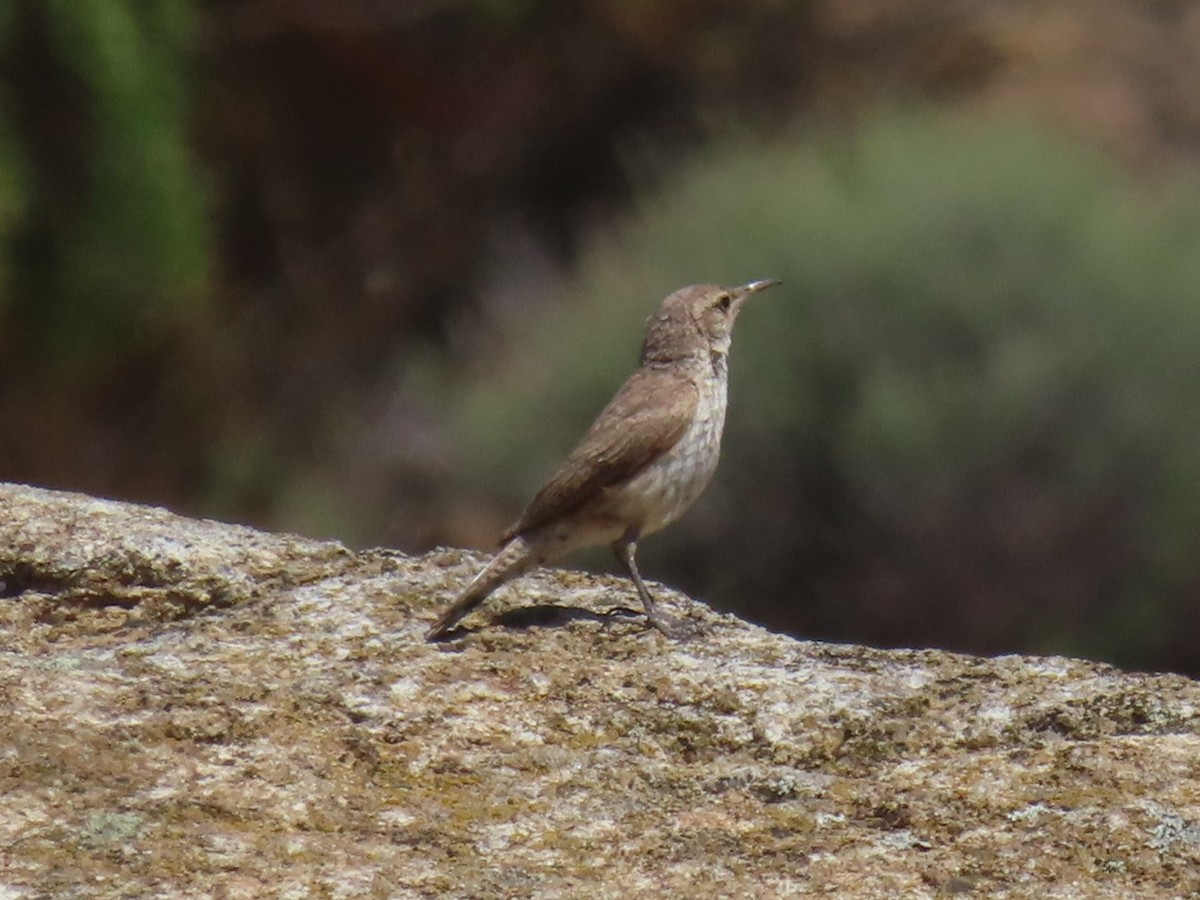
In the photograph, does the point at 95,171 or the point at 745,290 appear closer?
the point at 745,290

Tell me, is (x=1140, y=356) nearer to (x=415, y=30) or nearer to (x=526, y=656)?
(x=415, y=30)

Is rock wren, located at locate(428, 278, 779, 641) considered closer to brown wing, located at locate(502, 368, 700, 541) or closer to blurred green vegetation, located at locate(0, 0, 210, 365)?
brown wing, located at locate(502, 368, 700, 541)

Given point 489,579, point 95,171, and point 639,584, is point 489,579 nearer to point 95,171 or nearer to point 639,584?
point 639,584

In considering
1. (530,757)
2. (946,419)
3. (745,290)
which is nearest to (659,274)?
(946,419)

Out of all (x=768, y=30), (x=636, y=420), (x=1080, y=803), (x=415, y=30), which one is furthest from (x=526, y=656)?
(x=768, y=30)

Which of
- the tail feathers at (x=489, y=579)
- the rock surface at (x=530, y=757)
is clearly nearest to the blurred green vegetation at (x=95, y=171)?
the tail feathers at (x=489, y=579)

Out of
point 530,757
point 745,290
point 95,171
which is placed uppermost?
point 95,171

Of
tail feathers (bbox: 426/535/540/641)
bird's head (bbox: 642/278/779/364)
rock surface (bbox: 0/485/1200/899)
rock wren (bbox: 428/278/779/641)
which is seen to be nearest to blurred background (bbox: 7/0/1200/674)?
bird's head (bbox: 642/278/779/364)

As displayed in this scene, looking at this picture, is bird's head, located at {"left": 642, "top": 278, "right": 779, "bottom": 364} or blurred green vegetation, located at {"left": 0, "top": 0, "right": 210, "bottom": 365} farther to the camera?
blurred green vegetation, located at {"left": 0, "top": 0, "right": 210, "bottom": 365}
